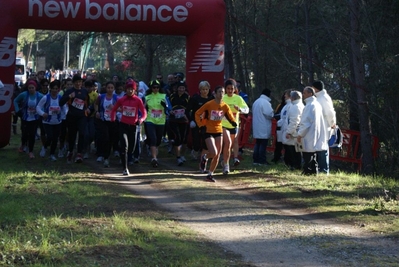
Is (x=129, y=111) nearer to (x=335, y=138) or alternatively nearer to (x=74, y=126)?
(x=74, y=126)

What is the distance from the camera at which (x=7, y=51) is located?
55.0ft

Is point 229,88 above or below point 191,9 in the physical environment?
below

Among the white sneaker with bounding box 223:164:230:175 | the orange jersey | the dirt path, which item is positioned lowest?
the dirt path

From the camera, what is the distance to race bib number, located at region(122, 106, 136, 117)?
14664mm

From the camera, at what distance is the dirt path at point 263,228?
7922 millimetres

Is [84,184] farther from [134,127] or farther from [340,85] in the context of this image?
[340,85]

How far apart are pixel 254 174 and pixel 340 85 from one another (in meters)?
9.61

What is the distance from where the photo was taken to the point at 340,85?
23.3 meters

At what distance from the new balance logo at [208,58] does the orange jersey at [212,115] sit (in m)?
3.81

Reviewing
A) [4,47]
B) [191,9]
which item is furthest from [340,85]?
[4,47]

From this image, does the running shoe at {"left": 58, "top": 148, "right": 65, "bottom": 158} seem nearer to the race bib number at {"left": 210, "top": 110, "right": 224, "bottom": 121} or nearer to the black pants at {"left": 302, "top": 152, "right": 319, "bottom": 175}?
the race bib number at {"left": 210, "top": 110, "right": 224, "bottom": 121}

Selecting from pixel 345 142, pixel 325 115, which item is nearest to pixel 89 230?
pixel 325 115

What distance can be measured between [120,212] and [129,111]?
4.90 meters

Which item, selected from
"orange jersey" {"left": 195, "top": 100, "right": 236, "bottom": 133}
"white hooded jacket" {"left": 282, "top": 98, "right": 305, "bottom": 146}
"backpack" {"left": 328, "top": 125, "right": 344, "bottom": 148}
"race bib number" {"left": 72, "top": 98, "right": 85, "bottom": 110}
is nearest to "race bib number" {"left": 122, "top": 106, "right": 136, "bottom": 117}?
"orange jersey" {"left": 195, "top": 100, "right": 236, "bottom": 133}
